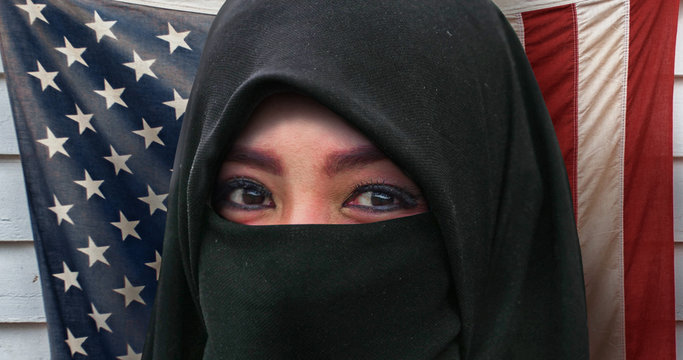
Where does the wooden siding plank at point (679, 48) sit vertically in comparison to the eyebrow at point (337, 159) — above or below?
above

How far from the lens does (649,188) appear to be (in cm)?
125

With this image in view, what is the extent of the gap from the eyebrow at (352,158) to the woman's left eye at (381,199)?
Answer: 50 mm

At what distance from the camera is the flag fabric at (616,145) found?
1.22 meters

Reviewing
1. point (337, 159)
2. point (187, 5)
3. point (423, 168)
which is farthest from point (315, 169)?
point (187, 5)

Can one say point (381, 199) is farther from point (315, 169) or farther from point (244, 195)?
point (244, 195)

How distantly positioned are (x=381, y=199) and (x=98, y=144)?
897 mm

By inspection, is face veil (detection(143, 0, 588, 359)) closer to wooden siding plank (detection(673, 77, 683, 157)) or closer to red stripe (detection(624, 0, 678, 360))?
red stripe (detection(624, 0, 678, 360))

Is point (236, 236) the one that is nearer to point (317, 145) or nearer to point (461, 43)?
point (317, 145)

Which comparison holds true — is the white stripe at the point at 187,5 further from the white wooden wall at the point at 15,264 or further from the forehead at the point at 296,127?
the forehead at the point at 296,127

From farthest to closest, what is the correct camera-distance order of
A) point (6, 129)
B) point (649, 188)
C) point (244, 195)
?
point (6, 129) → point (649, 188) → point (244, 195)

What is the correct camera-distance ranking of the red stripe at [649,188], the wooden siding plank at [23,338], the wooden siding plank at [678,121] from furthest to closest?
the wooden siding plank at [23,338], the wooden siding plank at [678,121], the red stripe at [649,188]

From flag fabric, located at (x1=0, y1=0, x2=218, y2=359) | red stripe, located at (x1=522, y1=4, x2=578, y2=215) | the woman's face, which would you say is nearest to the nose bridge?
the woman's face

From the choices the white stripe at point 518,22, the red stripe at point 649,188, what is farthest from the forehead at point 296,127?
the red stripe at point 649,188

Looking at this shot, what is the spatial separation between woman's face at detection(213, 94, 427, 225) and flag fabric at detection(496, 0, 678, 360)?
29.5 inches
